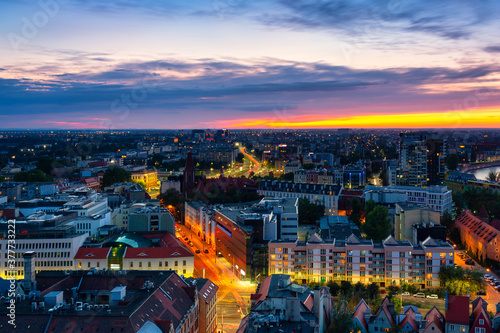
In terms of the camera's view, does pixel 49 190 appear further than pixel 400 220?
Yes

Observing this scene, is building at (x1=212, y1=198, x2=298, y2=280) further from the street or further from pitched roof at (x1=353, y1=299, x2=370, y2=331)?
pitched roof at (x1=353, y1=299, x2=370, y2=331)

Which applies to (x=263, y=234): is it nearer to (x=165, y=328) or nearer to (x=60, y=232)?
(x=60, y=232)

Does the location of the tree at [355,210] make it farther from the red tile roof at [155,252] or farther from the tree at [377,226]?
the red tile roof at [155,252]

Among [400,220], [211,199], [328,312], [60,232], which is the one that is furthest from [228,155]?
[328,312]

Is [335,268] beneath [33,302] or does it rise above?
beneath

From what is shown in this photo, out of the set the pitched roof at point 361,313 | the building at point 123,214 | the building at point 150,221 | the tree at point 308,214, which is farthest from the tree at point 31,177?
the pitched roof at point 361,313

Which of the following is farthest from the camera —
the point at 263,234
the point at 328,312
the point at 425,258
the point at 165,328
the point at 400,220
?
the point at 400,220

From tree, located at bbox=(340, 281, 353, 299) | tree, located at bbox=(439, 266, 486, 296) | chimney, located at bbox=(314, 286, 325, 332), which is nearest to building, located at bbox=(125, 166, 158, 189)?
tree, located at bbox=(340, 281, 353, 299)
